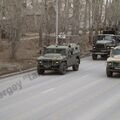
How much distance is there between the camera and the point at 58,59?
1193 inches

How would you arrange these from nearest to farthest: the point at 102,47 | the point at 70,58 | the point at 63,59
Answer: the point at 63,59
the point at 70,58
the point at 102,47

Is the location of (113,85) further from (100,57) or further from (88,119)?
(100,57)

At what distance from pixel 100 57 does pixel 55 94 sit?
79.4 feet

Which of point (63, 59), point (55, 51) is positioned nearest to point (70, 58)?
point (55, 51)

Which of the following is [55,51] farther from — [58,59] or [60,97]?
[60,97]

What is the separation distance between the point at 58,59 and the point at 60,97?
30.7ft

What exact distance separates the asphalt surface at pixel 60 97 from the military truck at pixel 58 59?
561 millimetres

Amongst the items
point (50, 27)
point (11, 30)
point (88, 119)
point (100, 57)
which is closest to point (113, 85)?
point (88, 119)

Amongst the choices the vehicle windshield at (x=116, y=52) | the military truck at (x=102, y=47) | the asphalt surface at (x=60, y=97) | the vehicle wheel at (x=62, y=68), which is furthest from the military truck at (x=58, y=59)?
the military truck at (x=102, y=47)

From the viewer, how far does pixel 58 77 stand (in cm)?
2927

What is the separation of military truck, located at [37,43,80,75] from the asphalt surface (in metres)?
0.56

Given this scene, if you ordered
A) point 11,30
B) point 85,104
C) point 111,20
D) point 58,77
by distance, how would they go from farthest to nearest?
point 111,20 → point 11,30 → point 58,77 → point 85,104

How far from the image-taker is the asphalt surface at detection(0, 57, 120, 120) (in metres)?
16.8

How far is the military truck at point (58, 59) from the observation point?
30.3 meters
